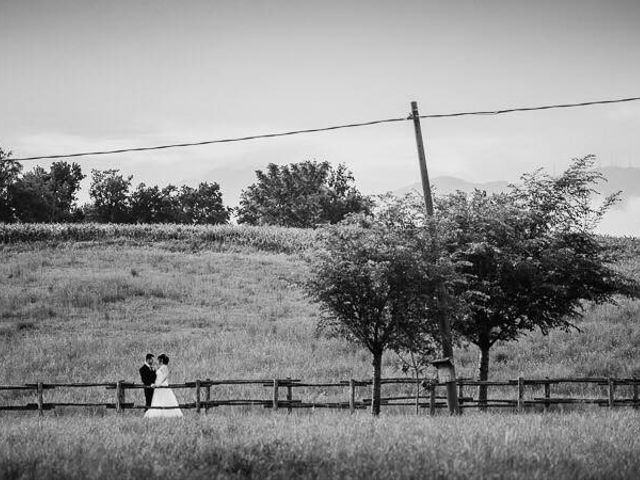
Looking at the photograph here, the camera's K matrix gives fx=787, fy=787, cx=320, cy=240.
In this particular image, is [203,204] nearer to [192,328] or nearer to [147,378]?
[192,328]

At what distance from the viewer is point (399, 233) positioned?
77.2 ft

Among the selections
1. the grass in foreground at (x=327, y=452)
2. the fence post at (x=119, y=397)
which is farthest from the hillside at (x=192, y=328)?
the grass in foreground at (x=327, y=452)

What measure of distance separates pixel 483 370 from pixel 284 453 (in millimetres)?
20556

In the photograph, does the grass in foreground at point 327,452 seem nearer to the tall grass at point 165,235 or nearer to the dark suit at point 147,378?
the dark suit at point 147,378

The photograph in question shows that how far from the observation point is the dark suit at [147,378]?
2455 cm

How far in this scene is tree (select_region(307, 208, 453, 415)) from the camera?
73.7 feet

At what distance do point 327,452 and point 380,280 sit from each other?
11.6m

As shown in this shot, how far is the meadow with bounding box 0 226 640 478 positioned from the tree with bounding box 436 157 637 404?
444 centimetres

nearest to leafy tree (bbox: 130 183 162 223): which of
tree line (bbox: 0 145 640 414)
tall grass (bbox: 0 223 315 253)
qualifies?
tall grass (bbox: 0 223 315 253)

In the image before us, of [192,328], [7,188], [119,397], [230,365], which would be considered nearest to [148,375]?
[119,397]

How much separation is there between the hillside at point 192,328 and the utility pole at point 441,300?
14.9ft

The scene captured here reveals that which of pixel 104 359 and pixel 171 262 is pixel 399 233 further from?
pixel 171 262

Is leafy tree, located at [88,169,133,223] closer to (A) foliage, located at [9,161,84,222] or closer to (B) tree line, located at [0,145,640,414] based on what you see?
(A) foliage, located at [9,161,84,222]

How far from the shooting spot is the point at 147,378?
81.0ft
